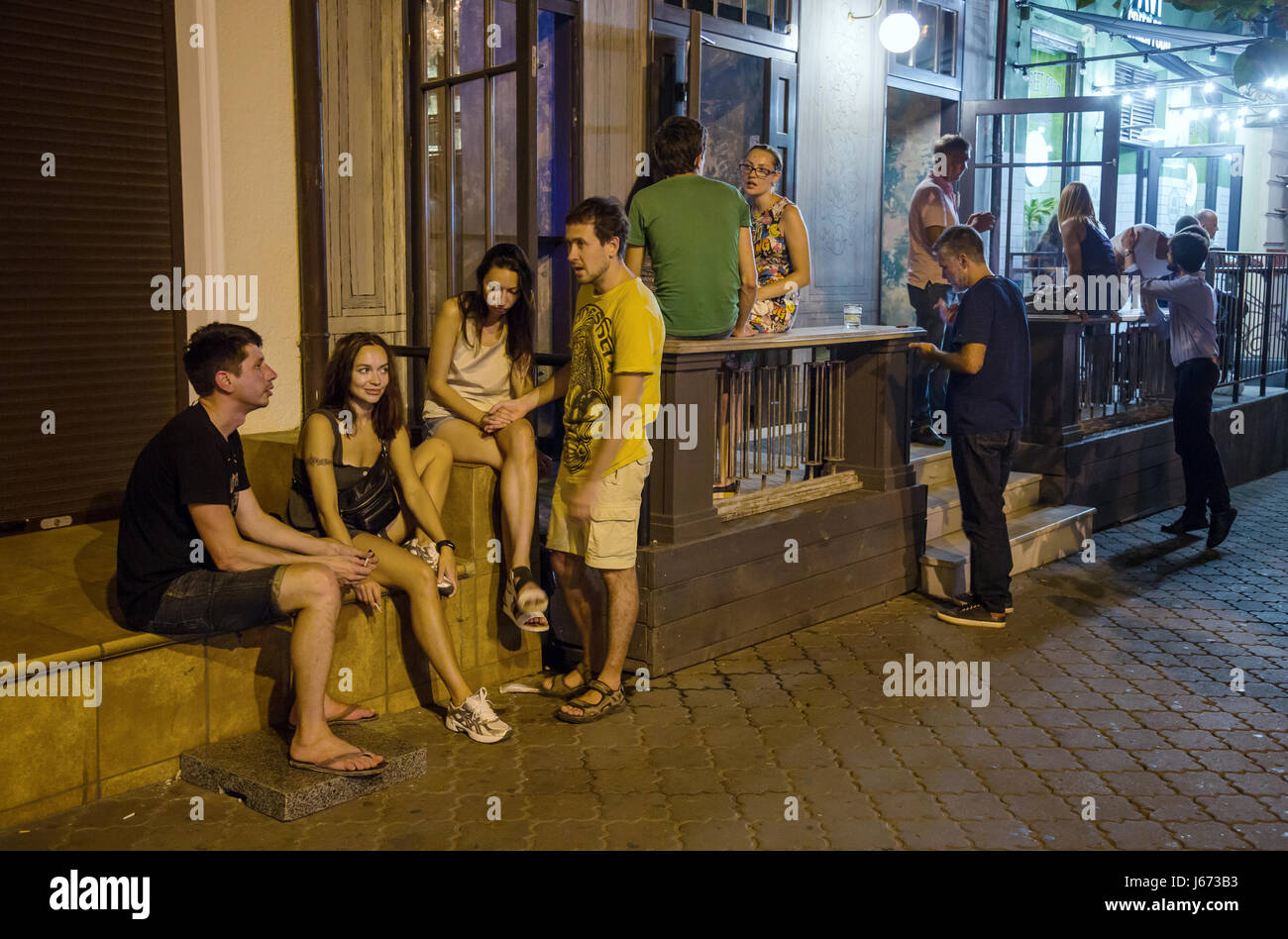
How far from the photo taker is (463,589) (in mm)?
5516

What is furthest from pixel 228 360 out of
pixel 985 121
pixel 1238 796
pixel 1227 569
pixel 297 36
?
pixel 985 121

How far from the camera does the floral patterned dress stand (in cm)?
671

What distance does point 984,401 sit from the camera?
6.63 metres

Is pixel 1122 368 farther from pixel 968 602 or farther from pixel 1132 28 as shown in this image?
pixel 1132 28

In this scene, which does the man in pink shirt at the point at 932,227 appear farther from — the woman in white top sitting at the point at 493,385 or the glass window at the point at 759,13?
the woman in white top sitting at the point at 493,385

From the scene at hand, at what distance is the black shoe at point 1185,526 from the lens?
9.15m

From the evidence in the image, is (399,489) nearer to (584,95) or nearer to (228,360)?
(228,360)

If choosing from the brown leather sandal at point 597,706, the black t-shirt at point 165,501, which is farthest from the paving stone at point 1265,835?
the black t-shirt at point 165,501

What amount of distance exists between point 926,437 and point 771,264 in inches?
108

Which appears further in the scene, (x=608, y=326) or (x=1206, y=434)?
(x=1206, y=434)

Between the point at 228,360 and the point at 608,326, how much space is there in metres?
1.51

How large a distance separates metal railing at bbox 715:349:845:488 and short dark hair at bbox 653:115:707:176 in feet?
3.39

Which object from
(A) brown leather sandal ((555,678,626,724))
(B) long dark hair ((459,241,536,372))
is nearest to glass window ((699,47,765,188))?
(B) long dark hair ((459,241,536,372))

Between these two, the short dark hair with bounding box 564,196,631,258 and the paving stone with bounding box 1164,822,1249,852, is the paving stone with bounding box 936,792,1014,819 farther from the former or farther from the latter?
the short dark hair with bounding box 564,196,631,258
